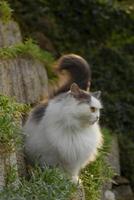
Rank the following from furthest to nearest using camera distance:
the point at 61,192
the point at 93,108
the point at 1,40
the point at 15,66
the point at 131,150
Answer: the point at 131,150 → the point at 1,40 → the point at 15,66 → the point at 93,108 → the point at 61,192

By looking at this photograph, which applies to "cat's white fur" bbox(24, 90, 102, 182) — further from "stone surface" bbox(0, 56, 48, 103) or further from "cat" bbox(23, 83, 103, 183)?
"stone surface" bbox(0, 56, 48, 103)

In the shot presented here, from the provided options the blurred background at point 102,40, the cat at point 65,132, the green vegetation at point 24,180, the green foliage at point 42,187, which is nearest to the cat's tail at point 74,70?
the cat at point 65,132

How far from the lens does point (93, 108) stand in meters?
6.86

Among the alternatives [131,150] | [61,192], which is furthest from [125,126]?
[61,192]

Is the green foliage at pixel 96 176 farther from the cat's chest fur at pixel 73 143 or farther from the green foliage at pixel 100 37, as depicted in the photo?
the green foliage at pixel 100 37

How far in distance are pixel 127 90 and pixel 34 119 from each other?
451 centimetres

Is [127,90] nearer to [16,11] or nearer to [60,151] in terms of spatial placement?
[16,11]

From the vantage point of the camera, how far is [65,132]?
6.89 meters

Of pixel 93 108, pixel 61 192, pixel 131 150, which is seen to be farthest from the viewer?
pixel 131 150

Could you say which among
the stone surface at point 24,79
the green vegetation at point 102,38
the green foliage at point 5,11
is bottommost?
the green vegetation at point 102,38

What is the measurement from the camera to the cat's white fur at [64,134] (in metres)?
6.84

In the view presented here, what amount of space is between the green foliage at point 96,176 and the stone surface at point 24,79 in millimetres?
961

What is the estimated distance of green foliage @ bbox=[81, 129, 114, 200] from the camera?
7.60 metres

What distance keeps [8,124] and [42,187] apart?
23.1 inches
